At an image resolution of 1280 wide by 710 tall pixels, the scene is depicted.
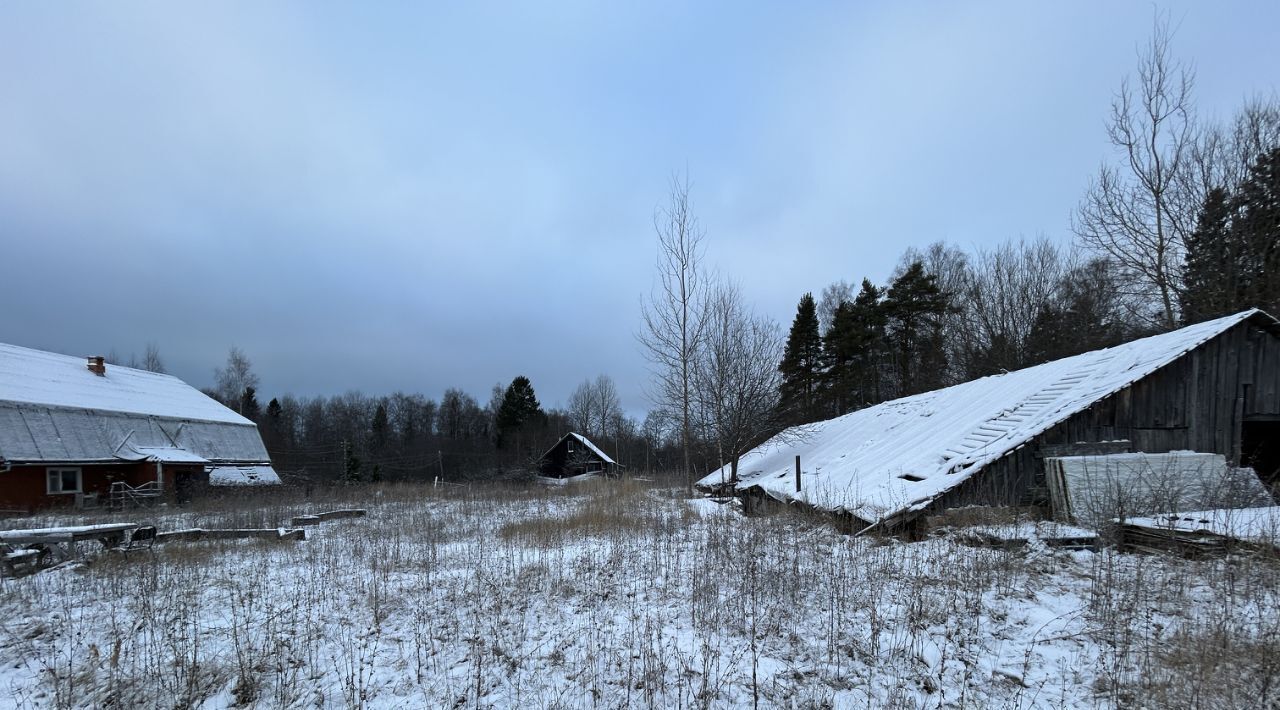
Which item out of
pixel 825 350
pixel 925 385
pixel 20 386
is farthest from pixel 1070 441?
pixel 20 386

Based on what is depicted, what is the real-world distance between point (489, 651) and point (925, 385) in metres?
32.6

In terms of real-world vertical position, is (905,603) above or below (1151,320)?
below

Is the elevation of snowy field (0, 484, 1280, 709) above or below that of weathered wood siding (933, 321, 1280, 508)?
below

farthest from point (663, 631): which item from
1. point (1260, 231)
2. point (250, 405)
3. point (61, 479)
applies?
point (250, 405)

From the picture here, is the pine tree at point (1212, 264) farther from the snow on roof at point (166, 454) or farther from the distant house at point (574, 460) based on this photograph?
the snow on roof at point (166, 454)

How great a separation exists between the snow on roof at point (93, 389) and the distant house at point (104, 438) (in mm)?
63

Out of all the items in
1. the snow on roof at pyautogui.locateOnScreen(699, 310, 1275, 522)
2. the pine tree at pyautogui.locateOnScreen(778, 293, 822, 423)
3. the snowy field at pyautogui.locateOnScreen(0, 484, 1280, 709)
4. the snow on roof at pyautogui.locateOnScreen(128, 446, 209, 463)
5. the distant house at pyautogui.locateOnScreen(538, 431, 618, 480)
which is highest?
the pine tree at pyautogui.locateOnScreen(778, 293, 822, 423)

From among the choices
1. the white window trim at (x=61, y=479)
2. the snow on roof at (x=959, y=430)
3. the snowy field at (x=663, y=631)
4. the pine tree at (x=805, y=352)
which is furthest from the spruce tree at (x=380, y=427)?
the snowy field at (x=663, y=631)

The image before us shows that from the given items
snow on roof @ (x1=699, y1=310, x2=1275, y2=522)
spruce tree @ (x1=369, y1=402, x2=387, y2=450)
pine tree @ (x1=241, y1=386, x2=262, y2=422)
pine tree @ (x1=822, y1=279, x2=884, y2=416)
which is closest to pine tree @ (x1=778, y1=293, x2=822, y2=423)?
pine tree @ (x1=822, y1=279, x2=884, y2=416)

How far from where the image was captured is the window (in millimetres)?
22953

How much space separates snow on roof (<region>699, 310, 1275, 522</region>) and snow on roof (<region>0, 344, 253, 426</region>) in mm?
31134

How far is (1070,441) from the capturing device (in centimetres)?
1012

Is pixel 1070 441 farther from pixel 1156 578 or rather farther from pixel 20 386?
pixel 20 386

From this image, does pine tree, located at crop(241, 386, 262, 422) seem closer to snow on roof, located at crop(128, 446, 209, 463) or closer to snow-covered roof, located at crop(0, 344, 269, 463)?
snow-covered roof, located at crop(0, 344, 269, 463)
